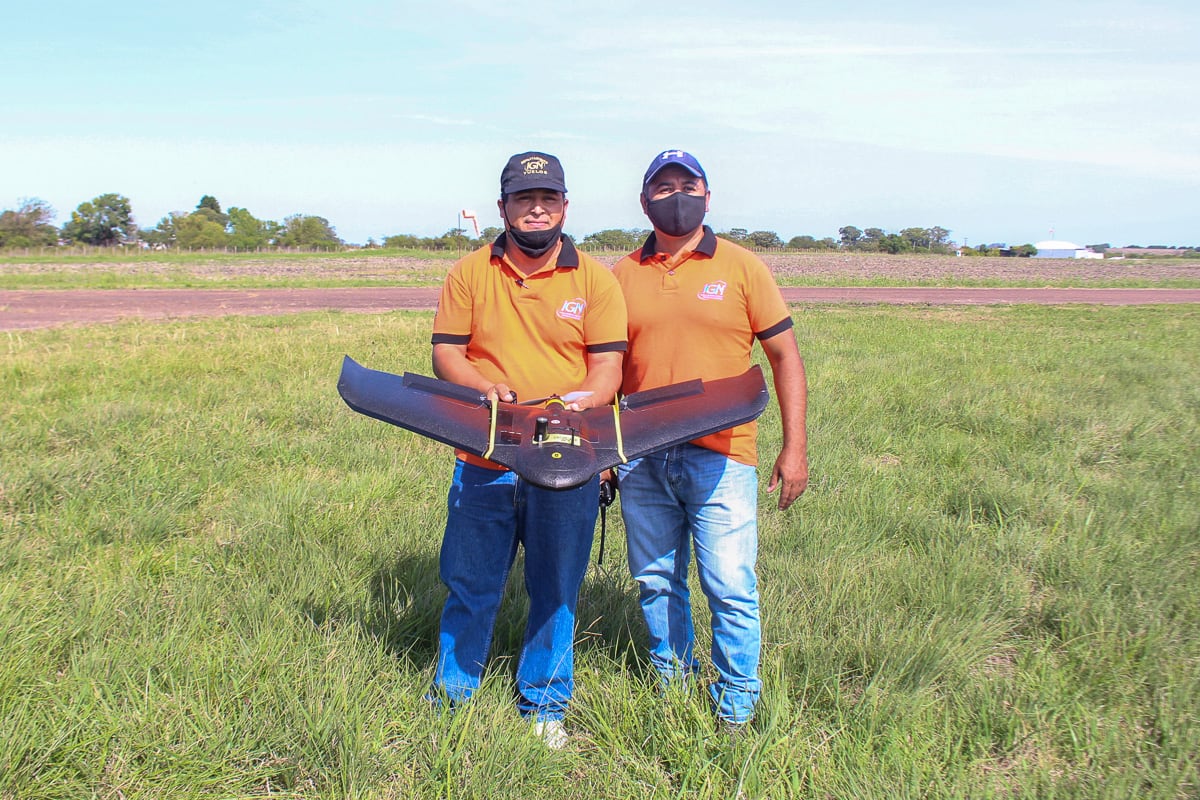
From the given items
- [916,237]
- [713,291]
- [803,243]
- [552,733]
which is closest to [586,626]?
[552,733]

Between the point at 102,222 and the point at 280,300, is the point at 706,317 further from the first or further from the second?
the point at 102,222

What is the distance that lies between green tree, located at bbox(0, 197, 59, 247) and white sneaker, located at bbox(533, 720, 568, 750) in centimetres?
9189

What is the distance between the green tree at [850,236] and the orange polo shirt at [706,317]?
287 feet

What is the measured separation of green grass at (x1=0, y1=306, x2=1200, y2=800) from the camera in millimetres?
2451

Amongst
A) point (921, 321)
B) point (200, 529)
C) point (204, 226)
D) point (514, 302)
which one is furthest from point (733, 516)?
point (204, 226)

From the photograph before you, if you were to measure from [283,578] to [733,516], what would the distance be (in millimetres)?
2136

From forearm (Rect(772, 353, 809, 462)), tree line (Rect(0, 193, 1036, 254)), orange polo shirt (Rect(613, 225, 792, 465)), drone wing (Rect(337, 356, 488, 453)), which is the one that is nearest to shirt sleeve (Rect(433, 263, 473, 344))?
drone wing (Rect(337, 356, 488, 453))

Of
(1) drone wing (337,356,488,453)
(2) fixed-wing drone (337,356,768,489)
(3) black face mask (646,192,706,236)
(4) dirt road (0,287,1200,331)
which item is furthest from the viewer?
(4) dirt road (0,287,1200,331)

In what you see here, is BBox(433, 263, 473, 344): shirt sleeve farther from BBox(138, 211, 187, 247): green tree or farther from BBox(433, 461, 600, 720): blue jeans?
BBox(138, 211, 187, 247): green tree

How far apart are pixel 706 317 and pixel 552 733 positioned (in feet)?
4.83

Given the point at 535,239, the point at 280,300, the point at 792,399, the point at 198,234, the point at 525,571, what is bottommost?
the point at 280,300

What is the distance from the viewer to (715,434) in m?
2.71

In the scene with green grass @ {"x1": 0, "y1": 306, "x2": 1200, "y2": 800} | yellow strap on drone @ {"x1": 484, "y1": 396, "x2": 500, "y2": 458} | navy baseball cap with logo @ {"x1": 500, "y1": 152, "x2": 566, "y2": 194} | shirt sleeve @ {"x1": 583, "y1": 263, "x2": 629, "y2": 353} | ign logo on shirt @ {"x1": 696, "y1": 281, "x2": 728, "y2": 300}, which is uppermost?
navy baseball cap with logo @ {"x1": 500, "y1": 152, "x2": 566, "y2": 194}

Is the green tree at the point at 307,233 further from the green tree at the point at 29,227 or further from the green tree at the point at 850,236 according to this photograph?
the green tree at the point at 850,236
